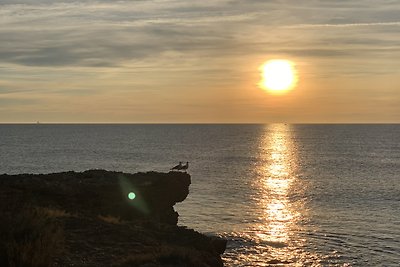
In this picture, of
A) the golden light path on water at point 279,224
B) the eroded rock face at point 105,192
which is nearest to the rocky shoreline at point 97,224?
the eroded rock face at point 105,192

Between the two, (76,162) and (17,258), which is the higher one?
(76,162)

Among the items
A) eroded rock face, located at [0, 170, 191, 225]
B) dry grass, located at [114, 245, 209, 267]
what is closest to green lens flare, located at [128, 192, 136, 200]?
eroded rock face, located at [0, 170, 191, 225]

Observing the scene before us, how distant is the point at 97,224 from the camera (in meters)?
21.7

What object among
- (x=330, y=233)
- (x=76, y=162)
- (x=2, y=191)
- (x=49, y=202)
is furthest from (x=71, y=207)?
(x=76, y=162)

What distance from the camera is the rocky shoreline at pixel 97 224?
1552 cm

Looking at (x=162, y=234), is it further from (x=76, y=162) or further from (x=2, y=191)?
(x=76, y=162)

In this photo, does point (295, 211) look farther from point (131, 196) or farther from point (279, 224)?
point (131, 196)

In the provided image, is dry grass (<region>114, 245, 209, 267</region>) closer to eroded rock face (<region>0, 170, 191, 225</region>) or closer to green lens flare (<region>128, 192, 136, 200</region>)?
eroded rock face (<region>0, 170, 191, 225</region>)

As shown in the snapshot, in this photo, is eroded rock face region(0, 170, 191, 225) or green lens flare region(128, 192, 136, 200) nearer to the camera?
eroded rock face region(0, 170, 191, 225)

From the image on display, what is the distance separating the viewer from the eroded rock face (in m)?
27.8

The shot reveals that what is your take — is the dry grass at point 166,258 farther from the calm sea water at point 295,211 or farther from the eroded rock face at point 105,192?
the calm sea water at point 295,211

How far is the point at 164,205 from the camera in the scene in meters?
34.6

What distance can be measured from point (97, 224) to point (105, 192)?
862 cm

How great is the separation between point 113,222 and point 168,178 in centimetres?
1280
